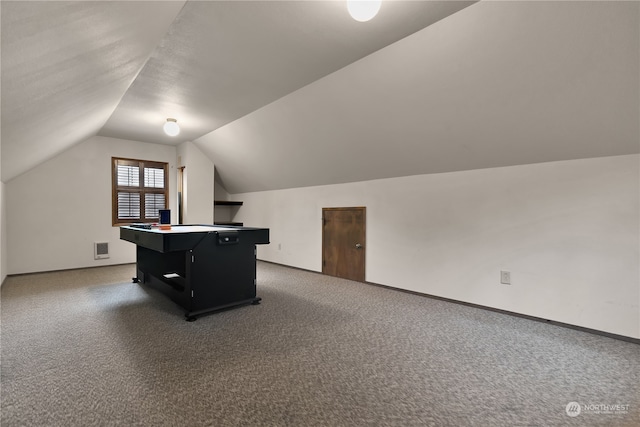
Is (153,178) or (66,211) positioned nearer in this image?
(66,211)

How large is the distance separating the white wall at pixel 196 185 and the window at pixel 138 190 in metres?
0.46

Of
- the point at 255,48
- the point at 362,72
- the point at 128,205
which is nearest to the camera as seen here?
the point at 255,48

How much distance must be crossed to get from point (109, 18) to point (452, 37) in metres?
2.32

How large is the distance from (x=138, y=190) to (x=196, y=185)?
1136 millimetres

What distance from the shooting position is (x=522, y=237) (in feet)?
10.1

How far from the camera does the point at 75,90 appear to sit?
99.1 inches

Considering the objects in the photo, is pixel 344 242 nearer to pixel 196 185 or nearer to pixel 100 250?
pixel 196 185

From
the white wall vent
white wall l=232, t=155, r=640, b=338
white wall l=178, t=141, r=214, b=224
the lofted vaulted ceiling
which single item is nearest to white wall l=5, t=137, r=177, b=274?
the white wall vent

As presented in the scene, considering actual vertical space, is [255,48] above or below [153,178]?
above

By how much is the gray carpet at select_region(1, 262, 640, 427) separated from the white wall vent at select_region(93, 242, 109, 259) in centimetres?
225

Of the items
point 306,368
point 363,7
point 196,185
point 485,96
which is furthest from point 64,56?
point 196,185

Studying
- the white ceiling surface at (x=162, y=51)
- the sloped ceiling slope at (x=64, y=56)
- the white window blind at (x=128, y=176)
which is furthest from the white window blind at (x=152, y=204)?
the sloped ceiling slope at (x=64, y=56)

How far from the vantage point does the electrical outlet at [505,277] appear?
10.3 ft

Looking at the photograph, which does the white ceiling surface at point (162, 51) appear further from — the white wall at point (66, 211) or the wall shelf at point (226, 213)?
the wall shelf at point (226, 213)
